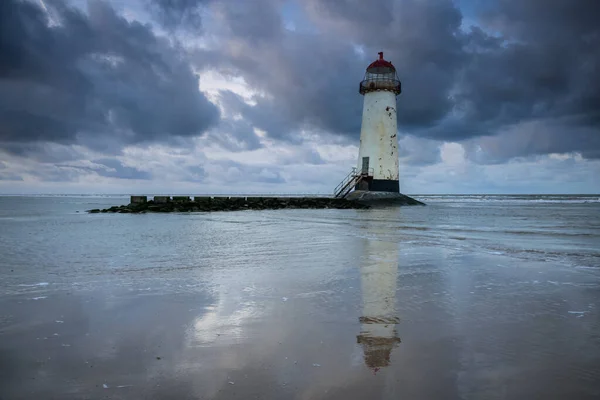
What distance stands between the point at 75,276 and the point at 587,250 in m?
11.4

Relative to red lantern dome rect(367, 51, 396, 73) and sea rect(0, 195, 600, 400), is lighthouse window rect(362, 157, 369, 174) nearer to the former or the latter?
red lantern dome rect(367, 51, 396, 73)

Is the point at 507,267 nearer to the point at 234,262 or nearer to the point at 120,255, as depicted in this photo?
the point at 234,262

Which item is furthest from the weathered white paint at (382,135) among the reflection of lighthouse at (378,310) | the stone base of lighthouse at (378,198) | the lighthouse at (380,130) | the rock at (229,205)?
the reflection of lighthouse at (378,310)

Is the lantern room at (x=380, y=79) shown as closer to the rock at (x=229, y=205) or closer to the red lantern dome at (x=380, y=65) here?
the red lantern dome at (x=380, y=65)

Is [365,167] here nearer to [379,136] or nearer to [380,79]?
[379,136]

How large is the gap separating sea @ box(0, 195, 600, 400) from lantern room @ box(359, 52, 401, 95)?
96.5ft

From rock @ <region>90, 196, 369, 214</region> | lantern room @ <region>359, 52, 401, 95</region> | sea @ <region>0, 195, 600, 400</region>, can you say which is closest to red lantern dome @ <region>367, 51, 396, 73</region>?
lantern room @ <region>359, 52, 401, 95</region>

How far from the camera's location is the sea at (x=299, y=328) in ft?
9.15

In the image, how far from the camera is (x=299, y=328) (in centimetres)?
398

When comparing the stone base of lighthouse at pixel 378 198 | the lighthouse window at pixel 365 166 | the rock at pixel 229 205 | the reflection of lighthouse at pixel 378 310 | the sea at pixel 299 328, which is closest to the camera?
the sea at pixel 299 328

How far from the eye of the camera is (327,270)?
23.5 feet

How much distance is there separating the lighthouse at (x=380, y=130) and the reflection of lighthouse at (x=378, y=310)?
89.3 feet

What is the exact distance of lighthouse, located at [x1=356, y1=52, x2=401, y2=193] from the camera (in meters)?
35.1

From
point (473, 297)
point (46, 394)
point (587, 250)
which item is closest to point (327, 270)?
point (473, 297)
